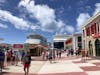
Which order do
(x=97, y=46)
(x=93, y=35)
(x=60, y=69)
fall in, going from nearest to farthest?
(x=60, y=69) → (x=97, y=46) → (x=93, y=35)

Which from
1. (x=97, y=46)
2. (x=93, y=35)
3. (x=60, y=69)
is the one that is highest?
(x=93, y=35)

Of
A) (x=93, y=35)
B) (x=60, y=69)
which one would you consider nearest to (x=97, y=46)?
(x=93, y=35)

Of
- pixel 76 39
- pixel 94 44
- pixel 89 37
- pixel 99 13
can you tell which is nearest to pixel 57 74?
pixel 99 13

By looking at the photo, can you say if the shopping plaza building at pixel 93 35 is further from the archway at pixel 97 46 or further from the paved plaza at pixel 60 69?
the paved plaza at pixel 60 69

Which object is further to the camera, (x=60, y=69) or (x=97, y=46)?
(x=97, y=46)

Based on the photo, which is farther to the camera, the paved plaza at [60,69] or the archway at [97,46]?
the archway at [97,46]

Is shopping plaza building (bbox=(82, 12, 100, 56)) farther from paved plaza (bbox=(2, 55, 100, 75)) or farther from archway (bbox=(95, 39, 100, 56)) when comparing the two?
paved plaza (bbox=(2, 55, 100, 75))

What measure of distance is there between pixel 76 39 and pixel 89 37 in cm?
4595

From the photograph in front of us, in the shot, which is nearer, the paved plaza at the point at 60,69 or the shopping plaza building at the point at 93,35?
the paved plaza at the point at 60,69

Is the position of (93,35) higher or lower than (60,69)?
higher

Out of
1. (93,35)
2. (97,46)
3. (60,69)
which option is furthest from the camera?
(93,35)

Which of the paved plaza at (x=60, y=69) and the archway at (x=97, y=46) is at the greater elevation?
the archway at (x=97, y=46)

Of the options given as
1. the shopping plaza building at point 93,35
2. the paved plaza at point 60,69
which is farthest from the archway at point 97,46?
the paved plaza at point 60,69

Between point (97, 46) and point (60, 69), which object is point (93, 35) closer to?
point (97, 46)
